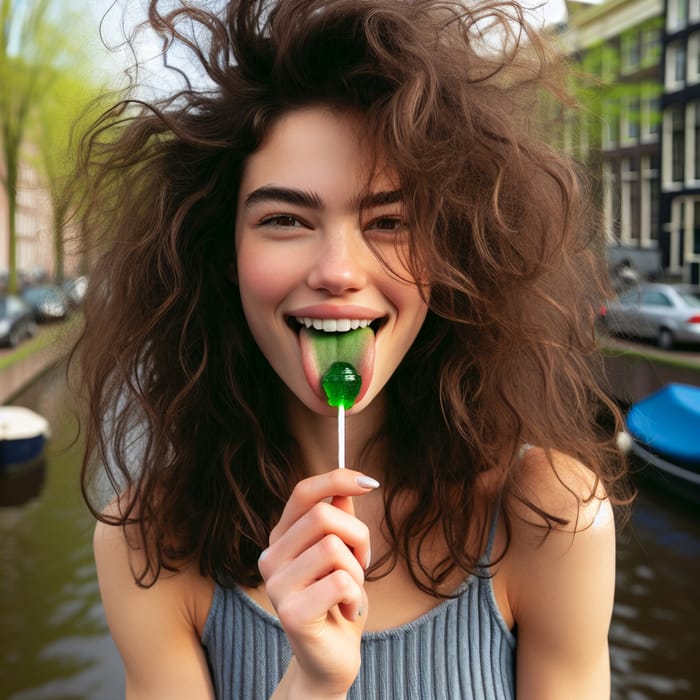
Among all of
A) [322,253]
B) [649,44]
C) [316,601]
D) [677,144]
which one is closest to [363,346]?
[322,253]

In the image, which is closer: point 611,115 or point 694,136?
point 611,115

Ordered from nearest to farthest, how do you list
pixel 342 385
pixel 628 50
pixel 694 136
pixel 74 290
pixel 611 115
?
pixel 342 385, pixel 74 290, pixel 611 115, pixel 628 50, pixel 694 136

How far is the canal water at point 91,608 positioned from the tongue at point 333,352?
13.5 ft

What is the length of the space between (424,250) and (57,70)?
63.9ft

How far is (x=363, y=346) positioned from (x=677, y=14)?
20986 mm

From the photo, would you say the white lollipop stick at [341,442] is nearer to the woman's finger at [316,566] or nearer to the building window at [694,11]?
the woman's finger at [316,566]

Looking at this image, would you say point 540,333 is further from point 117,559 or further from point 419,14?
point 117,559

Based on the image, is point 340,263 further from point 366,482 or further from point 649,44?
point 649,44

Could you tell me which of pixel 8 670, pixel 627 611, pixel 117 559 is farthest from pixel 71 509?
pixel 117 559

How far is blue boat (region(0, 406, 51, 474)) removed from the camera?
28.6 feet

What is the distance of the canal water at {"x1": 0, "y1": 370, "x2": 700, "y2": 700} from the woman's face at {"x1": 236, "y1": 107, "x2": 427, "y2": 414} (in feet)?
13.4

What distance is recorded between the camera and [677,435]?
753 centimetres

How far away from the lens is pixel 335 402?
1.17m

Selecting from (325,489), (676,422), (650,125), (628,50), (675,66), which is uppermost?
(675,66)
